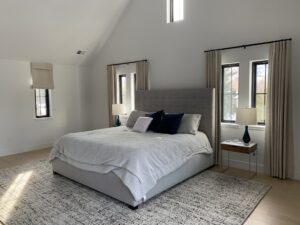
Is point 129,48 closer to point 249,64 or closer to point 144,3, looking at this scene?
point 144,3

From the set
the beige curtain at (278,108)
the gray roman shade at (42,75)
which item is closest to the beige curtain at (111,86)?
the gray roman shade at (42,75)

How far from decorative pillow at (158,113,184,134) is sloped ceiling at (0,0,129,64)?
3.08 metres

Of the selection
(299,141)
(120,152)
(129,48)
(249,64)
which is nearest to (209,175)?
(299,141)

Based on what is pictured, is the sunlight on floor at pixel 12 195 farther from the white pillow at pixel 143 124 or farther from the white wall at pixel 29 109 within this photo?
the white pillow at pixel 143 124

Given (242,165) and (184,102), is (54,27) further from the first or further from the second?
(242,165)

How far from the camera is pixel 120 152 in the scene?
3119 mm

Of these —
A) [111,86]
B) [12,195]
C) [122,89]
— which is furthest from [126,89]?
[12,195]

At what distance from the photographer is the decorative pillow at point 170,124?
4289 mm

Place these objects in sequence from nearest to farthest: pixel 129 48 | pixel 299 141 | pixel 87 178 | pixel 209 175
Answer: pixel 87 178 → pixel 299 141 → pixel 209 175 → pixel 129 48

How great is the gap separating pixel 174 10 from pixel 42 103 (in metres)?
4.17

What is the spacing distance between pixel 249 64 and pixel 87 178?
3322 millimetres

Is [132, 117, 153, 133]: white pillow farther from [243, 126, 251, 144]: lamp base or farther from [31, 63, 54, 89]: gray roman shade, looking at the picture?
[31, 63, 54, 89]: gray roman shade

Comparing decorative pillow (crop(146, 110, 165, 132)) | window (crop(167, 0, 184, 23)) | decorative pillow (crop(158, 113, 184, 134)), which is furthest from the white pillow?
window (crop(167, 0, 184, 23))

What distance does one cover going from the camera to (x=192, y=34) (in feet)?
15.9
